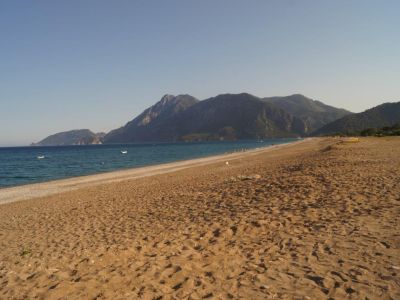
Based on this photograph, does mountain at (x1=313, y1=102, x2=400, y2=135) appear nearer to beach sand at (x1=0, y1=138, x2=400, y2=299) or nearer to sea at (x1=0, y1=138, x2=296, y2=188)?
sea at (x1=0, y1=138, x2=296, y2=188)

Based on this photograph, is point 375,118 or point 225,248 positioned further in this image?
point 375,118

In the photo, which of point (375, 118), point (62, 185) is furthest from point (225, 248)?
point (375, 118)

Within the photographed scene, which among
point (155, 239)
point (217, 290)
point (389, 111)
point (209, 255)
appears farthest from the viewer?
point (389, 111)

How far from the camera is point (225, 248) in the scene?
22.7ft

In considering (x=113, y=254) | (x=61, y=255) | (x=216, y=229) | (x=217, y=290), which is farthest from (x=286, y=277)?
(x=61, y=255)

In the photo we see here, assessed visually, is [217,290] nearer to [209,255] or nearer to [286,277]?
[286,277]

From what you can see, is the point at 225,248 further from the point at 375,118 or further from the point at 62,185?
the point at 375,118

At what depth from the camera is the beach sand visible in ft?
16.9

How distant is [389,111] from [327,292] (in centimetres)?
16098

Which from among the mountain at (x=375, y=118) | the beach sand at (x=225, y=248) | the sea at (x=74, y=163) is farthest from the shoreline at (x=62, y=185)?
the mountain at (x=375, y=118)

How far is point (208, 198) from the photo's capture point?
1280 cm

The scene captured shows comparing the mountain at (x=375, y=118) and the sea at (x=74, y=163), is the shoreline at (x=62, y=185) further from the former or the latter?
the mountain at (x=375, y=118)

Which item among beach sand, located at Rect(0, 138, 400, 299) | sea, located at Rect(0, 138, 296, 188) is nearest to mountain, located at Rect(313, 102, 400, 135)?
sea, located at Rect(0, 138, 296, 188)

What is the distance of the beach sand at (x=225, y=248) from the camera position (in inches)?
202
